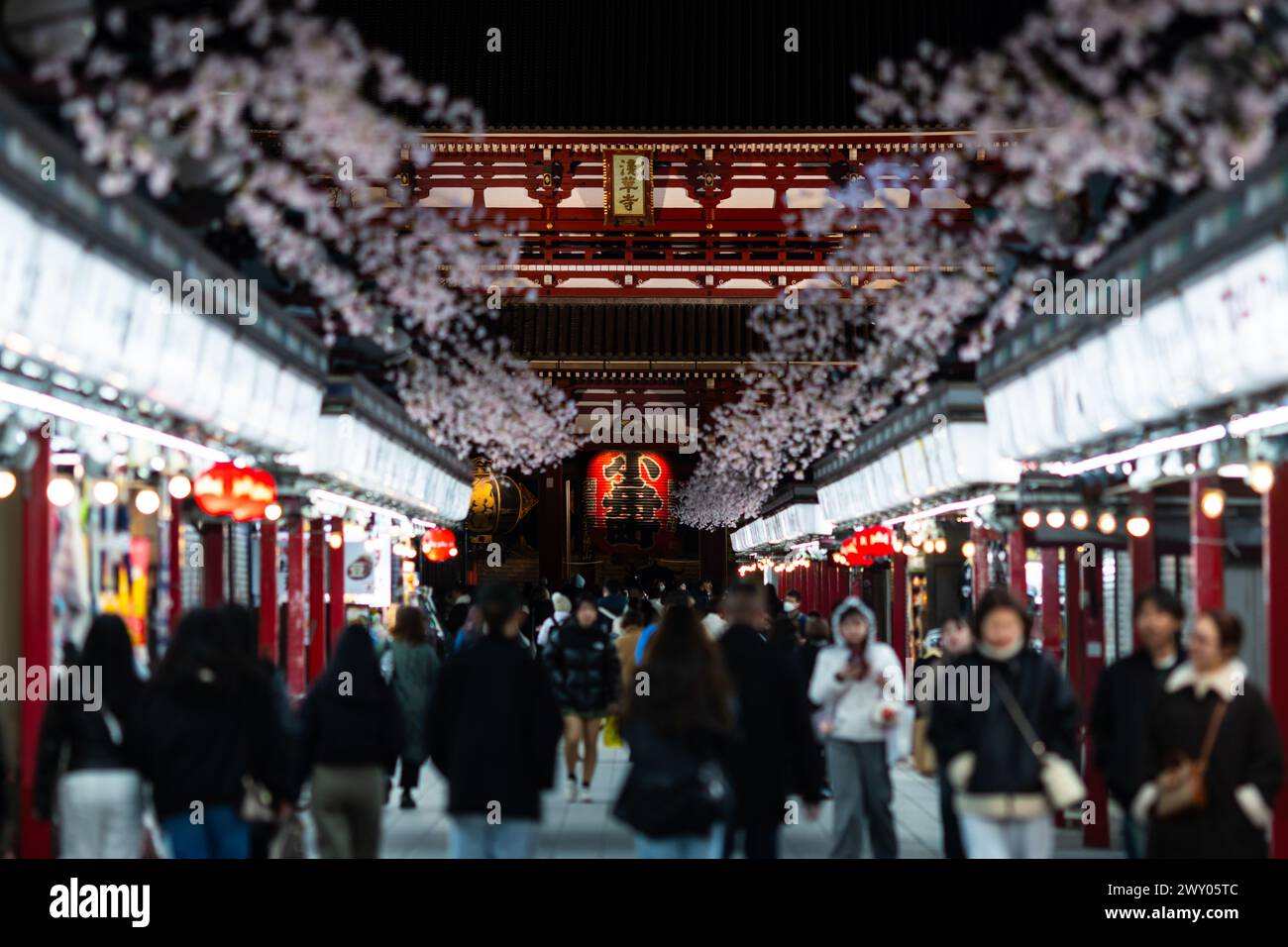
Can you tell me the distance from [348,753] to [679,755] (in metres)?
2.33

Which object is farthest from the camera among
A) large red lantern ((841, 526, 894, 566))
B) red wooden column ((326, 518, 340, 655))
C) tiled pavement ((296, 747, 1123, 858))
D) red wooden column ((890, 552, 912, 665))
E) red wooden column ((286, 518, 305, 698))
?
red wooden column ((890, 552, 912, 665))

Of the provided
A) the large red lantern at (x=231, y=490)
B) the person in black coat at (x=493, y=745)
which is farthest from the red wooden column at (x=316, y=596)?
the person in black coat at (x=493, y=745)

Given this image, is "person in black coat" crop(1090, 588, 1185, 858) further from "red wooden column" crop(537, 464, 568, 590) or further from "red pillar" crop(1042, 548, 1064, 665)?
"red wooden column" crop(537, 464, 568, 590)

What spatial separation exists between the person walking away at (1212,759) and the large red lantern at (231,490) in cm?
706

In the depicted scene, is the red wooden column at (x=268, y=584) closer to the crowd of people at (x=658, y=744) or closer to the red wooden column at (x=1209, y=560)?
the crowd of people at (x=658, y=744)

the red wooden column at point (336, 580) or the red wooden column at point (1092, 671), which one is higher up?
the red wooden column at point (336, 580)

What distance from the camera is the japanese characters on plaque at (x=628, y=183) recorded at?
22.4 meters

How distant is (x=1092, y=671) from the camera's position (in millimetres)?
13867

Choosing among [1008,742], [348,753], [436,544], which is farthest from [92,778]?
[436,544]

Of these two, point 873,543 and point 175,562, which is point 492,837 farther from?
point 873,543

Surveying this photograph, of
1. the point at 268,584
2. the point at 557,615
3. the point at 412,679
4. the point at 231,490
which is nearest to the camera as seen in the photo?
the point at 231,490

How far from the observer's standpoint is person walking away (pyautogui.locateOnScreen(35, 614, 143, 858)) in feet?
24.7

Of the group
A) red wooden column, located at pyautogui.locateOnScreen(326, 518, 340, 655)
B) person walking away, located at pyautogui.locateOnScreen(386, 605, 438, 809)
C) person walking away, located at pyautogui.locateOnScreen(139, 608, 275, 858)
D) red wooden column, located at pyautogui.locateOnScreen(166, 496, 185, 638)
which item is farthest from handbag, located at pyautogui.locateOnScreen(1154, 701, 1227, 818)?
red wooden column, located at pyautogui.locateOnScreen(326, 518, 340, 655)

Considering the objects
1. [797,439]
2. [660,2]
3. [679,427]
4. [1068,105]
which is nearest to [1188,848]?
[1068,105]
